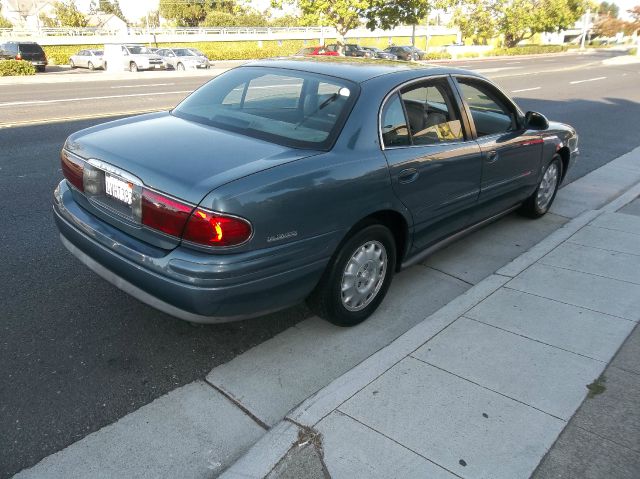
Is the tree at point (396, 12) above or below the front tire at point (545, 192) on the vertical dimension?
above

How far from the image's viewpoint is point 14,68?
24031 mm

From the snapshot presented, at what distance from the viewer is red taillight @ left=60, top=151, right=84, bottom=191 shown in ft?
10.6

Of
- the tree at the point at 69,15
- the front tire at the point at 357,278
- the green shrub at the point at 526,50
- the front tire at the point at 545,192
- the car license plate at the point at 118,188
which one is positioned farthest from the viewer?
the green shrub at the point at 526,50

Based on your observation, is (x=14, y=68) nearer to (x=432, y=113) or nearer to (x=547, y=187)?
(x=547, y=187)

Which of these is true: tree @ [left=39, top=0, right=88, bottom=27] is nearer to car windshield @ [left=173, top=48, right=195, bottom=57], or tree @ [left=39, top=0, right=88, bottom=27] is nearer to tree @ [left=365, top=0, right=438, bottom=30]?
car windshield @ [left=173, top=48, right=195, bottom=57]

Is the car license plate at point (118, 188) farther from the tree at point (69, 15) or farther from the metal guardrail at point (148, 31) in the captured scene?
the tree at point (69, 15)

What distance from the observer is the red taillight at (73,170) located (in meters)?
3.24

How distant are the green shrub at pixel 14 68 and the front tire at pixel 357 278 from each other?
83.2 ft

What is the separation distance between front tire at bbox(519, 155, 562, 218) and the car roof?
5.94ft

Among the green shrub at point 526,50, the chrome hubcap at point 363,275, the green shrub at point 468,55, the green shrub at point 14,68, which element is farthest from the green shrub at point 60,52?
the chrome hubcap at point 363,275

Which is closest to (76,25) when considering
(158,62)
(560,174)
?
(158,62)

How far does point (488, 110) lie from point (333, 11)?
1244 inches

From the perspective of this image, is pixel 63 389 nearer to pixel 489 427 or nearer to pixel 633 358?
pixel 489 427

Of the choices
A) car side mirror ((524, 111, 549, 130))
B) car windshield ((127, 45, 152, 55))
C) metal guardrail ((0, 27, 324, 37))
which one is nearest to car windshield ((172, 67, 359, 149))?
car side mirror ((524, 111, 549, 130))
